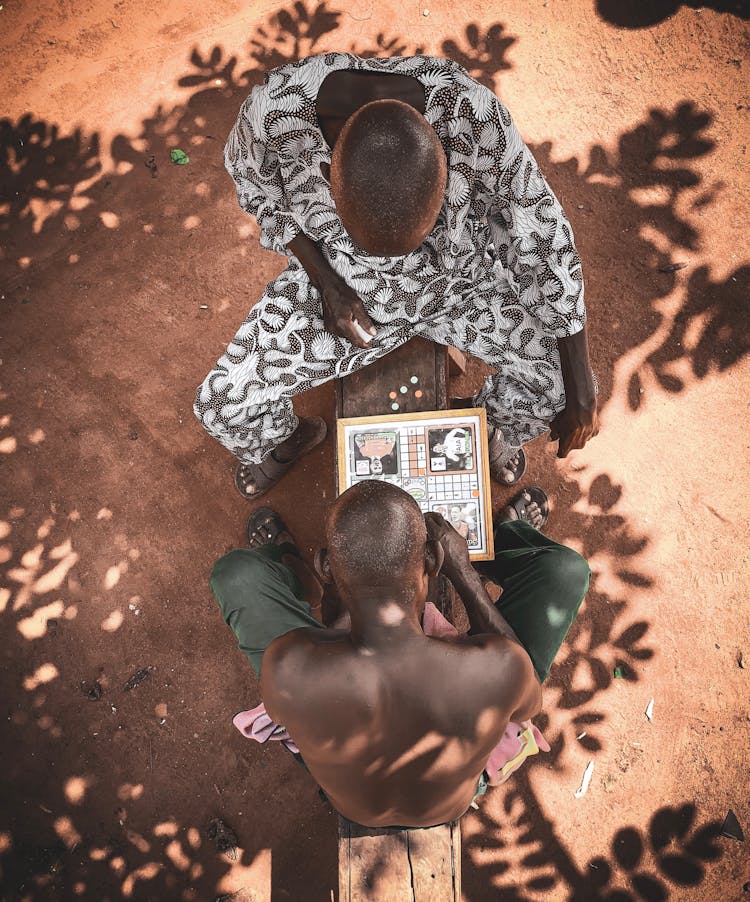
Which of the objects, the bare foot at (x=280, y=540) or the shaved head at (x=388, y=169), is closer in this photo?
the shaved head at (x=388, y=169)

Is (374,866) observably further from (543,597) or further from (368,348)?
(368,348)

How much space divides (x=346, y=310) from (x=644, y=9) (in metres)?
3.63

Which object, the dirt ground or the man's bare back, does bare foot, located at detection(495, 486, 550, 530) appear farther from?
the man's bare back

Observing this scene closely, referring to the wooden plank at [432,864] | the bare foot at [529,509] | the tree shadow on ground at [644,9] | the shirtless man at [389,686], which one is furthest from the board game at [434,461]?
the tree shadow on ground at [644,9]

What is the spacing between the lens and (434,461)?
2.84 m

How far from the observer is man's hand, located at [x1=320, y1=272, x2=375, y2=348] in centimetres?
270

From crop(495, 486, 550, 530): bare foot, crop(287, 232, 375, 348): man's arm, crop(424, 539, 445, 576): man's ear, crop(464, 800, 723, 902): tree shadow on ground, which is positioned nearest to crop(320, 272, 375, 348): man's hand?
crop(287, 232, 375, 348): man's arm

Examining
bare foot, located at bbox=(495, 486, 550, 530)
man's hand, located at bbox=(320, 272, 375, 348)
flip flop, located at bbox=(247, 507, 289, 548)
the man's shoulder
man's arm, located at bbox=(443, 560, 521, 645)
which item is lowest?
bare foot, located at bbox=(495, 486, 550, 530)

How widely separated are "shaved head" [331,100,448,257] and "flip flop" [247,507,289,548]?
87.9 inches

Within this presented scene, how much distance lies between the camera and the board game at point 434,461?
2816mm

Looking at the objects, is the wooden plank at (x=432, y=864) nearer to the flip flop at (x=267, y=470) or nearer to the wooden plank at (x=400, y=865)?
the wooden plank at (x=400, y=865)

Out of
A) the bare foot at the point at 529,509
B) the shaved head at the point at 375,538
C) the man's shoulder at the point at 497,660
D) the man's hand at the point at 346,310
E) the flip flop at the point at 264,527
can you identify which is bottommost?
the bare foot at the point at 529,509

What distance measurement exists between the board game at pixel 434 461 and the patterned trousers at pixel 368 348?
336 millimetres

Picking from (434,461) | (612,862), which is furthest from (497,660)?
(612,862)
